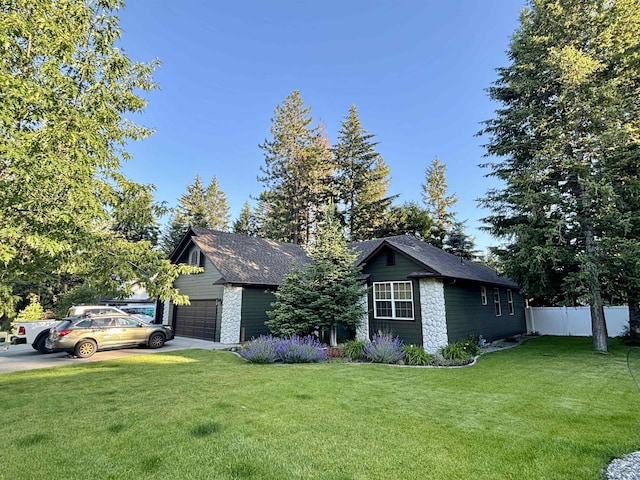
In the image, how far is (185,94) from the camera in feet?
53.7

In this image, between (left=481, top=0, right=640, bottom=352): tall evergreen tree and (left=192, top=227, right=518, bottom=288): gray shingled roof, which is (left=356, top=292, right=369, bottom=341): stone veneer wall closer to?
(left=192, top=227, right=518, bottom=288): gray shingled roof

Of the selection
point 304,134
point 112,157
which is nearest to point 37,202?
point 112,157


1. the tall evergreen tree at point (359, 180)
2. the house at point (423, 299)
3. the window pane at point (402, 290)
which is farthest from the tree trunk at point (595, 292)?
the tall evergreen tree at point (359, 180)

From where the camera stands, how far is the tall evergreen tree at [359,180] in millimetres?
30797

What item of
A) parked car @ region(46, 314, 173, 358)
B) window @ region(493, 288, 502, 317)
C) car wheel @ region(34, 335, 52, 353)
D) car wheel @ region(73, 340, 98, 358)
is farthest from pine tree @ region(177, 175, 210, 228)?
window @ region(493, 288, 502, 317)

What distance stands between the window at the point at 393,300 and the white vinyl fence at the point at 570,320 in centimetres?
1103

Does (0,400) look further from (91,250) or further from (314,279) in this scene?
(314,279)

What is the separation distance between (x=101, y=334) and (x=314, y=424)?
35.4 feet

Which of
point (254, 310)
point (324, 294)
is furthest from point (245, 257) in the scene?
point (324, 294)

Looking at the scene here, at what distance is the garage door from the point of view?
16078mm

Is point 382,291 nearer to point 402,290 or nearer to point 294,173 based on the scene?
point 402,290

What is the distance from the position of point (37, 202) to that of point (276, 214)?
89.7 ft

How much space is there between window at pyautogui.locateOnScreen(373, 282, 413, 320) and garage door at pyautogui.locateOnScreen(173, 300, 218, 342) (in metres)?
7.50

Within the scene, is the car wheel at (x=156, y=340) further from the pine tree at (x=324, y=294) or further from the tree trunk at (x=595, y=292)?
the tree trunk at (x=595, y=292)
